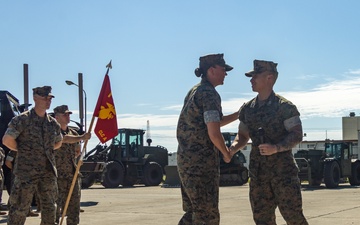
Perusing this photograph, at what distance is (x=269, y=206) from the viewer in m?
6.11

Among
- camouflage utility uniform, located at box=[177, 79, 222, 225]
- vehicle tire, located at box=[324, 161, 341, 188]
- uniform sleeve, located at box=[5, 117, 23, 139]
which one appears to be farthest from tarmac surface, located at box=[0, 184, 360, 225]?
vehicle tire, located at box=[324, 161, 341, 188]

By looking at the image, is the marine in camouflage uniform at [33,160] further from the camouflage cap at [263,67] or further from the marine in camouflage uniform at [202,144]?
the camouflage cap at [263,67]

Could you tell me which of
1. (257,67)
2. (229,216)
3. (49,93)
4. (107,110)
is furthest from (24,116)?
(229,216)

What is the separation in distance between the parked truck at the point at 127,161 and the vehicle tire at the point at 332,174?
785 centimetres

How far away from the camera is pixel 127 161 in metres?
27.5

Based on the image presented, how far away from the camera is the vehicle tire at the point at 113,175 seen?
25828mm

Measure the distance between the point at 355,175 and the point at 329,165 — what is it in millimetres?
2768

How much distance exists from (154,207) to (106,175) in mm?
11603

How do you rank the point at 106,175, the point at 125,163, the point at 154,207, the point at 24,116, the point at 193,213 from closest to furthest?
the point at 193,213 → the point at 24,116 → the point at 154,207 → the point at 106,175 → the point at 125,163

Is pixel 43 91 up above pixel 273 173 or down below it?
above

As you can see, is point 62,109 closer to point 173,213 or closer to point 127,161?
point 173,213

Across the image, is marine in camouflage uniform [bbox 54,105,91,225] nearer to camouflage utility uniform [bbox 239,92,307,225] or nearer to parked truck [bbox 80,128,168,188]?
camouflage utility uniform [bbox 239,92,307,225]

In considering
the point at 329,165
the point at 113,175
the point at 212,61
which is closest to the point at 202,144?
the point at 212,61

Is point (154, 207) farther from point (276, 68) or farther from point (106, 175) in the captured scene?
point (106, 175)
